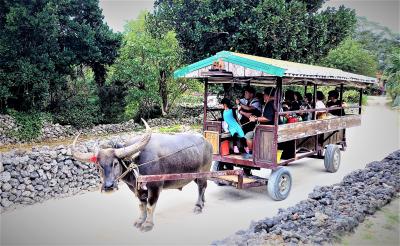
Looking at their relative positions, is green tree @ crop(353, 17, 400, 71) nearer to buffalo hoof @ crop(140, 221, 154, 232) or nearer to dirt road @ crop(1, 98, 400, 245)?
dirt road @ crop(1, 98, 400, 245)

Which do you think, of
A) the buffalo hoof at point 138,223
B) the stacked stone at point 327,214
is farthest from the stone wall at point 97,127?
the stacked stone at point 327,214

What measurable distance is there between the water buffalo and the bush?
8.64 metres

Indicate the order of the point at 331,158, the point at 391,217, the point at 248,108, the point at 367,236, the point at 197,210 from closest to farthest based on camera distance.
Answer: the point at 367,236 → the point at 391,217 → the point at 197,210 → the point at 248,108 → the point at 331,158

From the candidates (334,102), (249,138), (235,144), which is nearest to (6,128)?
(235,144)

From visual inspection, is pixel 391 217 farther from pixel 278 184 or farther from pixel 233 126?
pixel 233 126

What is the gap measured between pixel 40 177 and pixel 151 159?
111 inches

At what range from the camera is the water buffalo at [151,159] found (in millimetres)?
4242

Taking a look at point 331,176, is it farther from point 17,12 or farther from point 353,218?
point 17,12

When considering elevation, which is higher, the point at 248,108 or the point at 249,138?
the point at 248,108

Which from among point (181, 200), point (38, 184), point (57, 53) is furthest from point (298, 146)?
point (57, 53)

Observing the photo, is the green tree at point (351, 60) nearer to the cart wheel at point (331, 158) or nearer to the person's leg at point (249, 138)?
the cart wheel at point (331, 158)

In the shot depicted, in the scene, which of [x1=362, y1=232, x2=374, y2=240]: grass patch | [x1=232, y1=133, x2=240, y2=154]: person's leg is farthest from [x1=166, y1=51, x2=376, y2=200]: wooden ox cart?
[x1=362, y1=232, x2=374, y2=240]: grass patch

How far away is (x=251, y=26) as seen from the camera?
14133 millimetres

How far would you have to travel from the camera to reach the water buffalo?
424 centimetres
